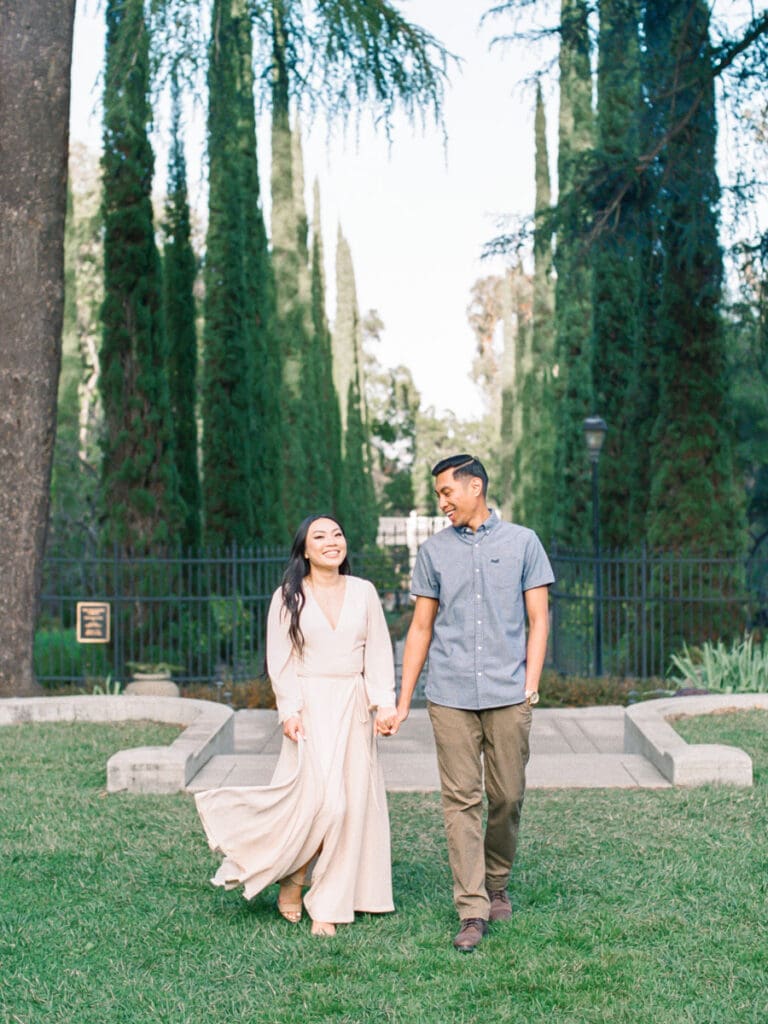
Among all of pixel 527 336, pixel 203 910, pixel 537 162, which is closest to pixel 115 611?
pixel 203 910

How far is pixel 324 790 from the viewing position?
4926mm

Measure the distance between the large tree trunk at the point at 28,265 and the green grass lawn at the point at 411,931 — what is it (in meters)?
4.00

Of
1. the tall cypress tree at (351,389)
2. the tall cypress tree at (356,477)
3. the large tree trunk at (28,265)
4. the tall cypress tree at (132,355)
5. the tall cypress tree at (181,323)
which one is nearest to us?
the large tree trunk at (28,265)

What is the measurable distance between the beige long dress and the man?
19cm

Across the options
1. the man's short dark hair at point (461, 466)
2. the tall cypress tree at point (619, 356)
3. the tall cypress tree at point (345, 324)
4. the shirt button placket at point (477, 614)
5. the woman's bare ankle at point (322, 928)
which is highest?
the tall cypress tree at point (345, 324)

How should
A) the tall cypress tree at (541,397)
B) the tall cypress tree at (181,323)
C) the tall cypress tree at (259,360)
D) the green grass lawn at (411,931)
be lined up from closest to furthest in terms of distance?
the green grass lawn at (411,931)
the tall cypress tree at (181,323)
the tall cypress tree at (259,360)
the tall cypress tree at (541,397)

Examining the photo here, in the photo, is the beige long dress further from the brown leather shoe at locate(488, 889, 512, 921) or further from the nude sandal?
the brown leather shoe at locate(488, 889, 512, 921)

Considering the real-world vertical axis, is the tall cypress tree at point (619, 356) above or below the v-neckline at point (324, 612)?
above

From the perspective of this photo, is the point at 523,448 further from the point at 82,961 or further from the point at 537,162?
the point at 82,961

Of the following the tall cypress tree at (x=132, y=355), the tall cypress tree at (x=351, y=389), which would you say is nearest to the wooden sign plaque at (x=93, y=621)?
the tall cypress tree at (x=132, y=355)

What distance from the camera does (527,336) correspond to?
38.4 m

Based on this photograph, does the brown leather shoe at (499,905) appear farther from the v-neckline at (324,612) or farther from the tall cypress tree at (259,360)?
the tall cypress tree at (259,360)

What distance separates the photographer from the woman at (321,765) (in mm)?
4922

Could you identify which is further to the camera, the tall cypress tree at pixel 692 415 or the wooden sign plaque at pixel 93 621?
the tall cypress tree at pixel 692 415
